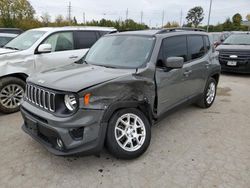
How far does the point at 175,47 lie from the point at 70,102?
2.16 metres

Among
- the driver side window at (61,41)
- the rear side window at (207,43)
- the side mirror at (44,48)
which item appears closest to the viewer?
the rear side window at (207,43)

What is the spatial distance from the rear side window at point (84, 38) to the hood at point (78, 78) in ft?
9.59

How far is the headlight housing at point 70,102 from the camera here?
268 centimetres

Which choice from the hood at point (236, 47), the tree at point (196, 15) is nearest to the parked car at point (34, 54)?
the hood at point (236, 47)

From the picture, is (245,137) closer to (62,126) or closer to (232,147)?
(232,147)

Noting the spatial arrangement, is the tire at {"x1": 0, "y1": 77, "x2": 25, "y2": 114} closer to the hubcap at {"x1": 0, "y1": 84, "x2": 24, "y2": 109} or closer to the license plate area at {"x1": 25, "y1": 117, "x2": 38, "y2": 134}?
the hubcap at {"x1": 0, "y1": 84, "x2": 24, "y2": 109}

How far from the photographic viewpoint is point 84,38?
6.28m

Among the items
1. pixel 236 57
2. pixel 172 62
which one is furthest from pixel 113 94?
pixel 236 57

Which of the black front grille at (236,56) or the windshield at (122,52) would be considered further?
the black front grille at (236,56)

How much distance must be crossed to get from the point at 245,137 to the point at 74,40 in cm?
458

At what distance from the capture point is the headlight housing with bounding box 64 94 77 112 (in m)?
2.68

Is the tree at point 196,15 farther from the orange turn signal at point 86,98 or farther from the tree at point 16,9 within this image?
the orange turn signal at point 86,98

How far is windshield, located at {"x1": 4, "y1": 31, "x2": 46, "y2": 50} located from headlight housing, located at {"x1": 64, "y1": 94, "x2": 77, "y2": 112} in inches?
126

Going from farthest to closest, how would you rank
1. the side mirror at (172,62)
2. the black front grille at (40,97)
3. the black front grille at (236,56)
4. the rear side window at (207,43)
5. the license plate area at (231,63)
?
the license plate area at (231,63)
the black front grille at (236,56)
the rear side window at (207,43)
the side mirror at (172,62)
the black front grille at (40,97)
